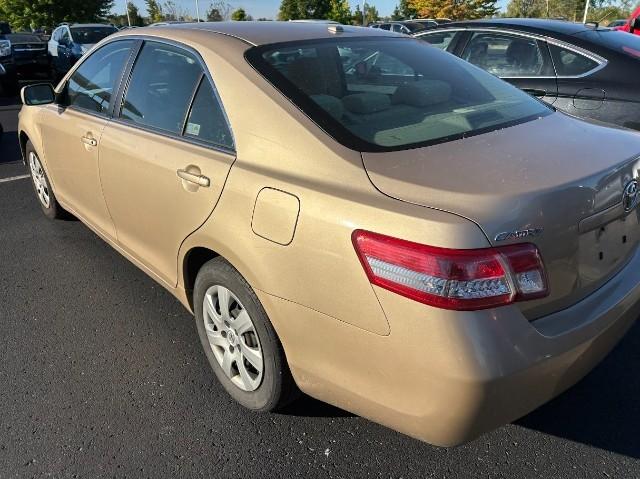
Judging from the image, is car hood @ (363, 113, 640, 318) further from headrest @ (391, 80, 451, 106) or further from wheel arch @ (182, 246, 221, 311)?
wheel arch @ (182, 246, 221, 311)

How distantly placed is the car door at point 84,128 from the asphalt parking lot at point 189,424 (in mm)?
759

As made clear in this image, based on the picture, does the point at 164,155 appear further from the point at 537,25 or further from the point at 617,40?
the point at 617,40

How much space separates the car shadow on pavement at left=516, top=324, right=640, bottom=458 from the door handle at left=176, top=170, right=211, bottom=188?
1657mm

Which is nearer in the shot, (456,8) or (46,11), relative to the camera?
(46,11)

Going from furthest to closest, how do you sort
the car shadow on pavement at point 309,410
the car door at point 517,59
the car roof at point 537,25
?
the car roof at point 537,25, the car door at point 517,59, the car shadow on pavement at point 309,410

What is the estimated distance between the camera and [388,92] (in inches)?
99.8

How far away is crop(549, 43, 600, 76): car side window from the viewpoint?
4.51m

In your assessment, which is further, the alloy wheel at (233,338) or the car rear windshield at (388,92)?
the alloy wheel at (233,338)

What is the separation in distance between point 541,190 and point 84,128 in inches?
107

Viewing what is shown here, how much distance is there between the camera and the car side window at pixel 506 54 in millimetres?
4793

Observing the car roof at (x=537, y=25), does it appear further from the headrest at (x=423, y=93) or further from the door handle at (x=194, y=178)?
the door handle at (x=194, y=178)

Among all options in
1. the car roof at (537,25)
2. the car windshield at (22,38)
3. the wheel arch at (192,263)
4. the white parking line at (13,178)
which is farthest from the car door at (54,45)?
the wheel arch at (192,263)

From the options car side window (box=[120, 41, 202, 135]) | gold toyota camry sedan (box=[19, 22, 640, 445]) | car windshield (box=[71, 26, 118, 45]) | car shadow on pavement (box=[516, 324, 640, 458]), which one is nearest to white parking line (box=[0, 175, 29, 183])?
car side window (box=[120, 41, 202, 135])

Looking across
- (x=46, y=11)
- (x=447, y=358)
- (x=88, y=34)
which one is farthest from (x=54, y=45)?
(x=46, y=11)
